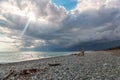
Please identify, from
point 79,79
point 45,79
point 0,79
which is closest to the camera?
point 79,79

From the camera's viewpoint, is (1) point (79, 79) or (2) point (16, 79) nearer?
(1) point (79, 79)

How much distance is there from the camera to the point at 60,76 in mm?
17922

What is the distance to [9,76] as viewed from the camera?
64.5 feet

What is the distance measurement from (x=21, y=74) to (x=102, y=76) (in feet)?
25.5

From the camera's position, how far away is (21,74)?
19578mm

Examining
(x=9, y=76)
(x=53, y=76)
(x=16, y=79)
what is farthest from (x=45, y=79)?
(x=9, y=76)

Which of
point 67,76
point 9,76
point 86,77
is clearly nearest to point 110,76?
point 86,77

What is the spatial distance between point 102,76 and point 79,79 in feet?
7.55

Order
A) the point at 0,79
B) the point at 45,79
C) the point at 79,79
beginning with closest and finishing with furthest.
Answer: the point at 79,79 < the point at 45,79 < the point at 0,79

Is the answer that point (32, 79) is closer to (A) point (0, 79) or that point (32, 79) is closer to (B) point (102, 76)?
(A) point (0, 79)

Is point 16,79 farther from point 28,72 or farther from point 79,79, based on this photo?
point 79,79

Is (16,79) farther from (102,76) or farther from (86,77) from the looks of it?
(102,76)

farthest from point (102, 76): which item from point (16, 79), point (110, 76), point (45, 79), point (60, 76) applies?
point (16, 79)

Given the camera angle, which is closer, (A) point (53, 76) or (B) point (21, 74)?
(A) point (53, 76)
